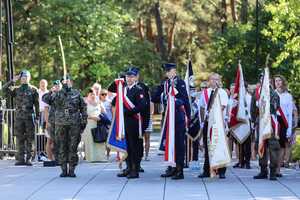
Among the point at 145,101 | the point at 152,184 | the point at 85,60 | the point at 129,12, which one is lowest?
the point at 152,184

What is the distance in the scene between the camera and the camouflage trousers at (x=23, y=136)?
17.6 meters

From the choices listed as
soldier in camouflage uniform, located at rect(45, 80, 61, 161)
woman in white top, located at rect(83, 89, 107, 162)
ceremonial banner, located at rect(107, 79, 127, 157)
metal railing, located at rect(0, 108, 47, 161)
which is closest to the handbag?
woman in white top, located at rect(83, 89, 107, 162)

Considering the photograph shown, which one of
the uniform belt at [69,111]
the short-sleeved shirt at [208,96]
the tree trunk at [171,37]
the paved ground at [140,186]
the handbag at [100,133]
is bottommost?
the paved ground at [140,186]

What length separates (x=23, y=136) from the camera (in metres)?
17.8

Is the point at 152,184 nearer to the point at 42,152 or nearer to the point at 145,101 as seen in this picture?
the point at 145,101

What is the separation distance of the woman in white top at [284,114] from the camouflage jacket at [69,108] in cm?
391

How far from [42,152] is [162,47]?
32.8 metres

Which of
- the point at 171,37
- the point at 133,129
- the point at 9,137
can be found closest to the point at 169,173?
the point at 133,129

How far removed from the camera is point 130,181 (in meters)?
13.9

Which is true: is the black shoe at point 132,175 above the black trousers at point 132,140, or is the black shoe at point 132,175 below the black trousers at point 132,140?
below

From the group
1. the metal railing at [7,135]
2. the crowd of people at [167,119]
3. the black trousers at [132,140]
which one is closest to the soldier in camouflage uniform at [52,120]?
the crowd of people at [167,119]

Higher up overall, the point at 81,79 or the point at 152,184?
the point at 81,79

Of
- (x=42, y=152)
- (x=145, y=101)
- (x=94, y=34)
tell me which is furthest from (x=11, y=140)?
(x=94, y=34)

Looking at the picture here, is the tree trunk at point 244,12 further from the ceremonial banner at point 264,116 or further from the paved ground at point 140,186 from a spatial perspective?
the ceremonial banner at point 264,116
